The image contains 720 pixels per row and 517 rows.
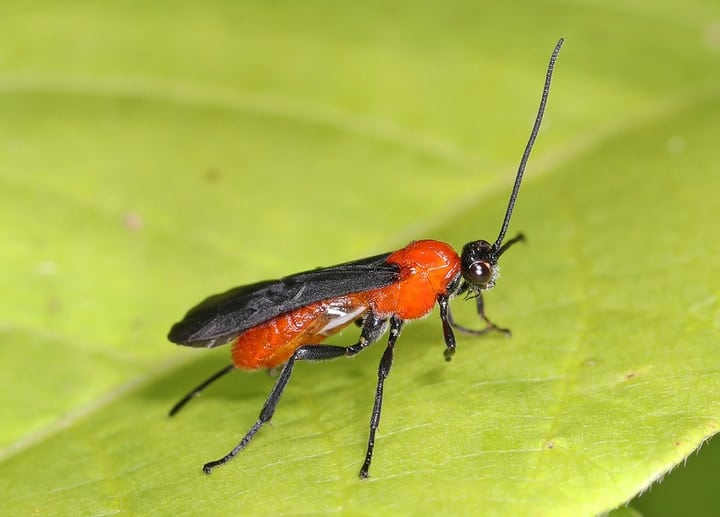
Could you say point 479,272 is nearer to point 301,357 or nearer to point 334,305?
point 334,305

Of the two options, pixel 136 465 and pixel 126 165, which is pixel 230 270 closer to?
pixel 126 165

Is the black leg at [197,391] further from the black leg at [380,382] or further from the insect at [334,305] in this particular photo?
the black leg at [380,382]

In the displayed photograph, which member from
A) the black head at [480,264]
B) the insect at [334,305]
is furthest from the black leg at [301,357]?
the black head at [480,264]

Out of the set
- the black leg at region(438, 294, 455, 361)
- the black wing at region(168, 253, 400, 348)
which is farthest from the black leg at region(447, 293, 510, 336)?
the black wing at region(168, 253, 400, 348)

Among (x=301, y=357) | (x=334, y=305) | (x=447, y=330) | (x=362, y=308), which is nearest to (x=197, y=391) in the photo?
(x=301, y=357)

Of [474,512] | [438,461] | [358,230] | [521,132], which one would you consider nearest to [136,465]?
[438,461]
